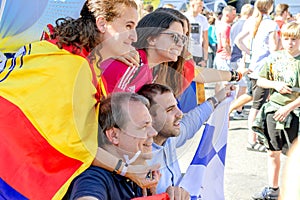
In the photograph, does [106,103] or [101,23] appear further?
[101,23]

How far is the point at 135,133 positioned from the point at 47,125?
30 cm

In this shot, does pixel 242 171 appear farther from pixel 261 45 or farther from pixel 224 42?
pixel 224 42

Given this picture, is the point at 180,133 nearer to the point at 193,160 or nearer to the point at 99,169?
the point at 193,160

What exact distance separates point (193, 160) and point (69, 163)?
80 cm

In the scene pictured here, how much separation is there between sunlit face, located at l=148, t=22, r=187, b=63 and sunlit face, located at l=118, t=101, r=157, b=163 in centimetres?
63

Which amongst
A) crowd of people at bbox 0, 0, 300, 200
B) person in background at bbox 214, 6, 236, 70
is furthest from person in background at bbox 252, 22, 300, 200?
person in background at bbox 214, 6, 236, 70

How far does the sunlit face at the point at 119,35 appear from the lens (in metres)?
2.13

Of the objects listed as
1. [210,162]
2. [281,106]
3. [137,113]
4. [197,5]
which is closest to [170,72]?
Result: [210,162]

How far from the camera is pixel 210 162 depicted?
258cm

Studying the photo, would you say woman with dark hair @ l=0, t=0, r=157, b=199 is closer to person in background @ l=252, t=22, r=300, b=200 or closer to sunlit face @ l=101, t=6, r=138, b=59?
sunlit face @ l=101, t=6, r=138, b=59

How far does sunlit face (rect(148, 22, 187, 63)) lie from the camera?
2490 mm

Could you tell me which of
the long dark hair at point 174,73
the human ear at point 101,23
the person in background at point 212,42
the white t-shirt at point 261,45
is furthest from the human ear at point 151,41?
the person in background at point 212,42

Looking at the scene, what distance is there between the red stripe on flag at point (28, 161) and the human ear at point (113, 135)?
0.14 metres

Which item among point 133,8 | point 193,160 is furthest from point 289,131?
point 133,8
